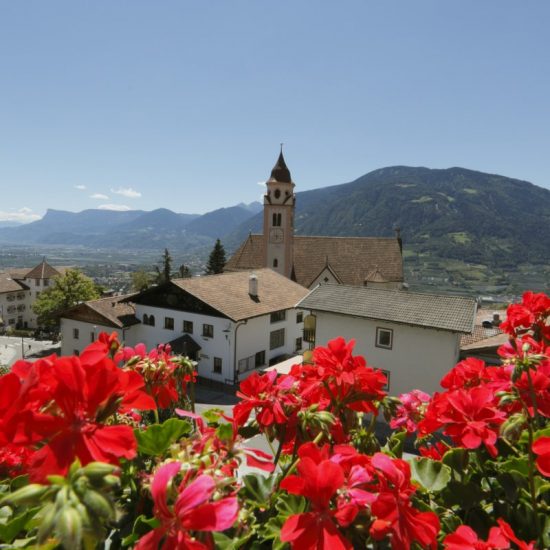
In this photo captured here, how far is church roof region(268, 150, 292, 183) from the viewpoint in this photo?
5269 cm

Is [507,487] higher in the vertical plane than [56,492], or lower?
lower

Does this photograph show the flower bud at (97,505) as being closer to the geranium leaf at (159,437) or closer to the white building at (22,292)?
the geranium leaf at (159,437)

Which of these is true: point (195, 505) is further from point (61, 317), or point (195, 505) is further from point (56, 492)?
point (61, 317)

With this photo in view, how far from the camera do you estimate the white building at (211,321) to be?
2906 centimetres

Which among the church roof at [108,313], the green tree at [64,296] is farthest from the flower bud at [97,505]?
the green tree at [64,296]

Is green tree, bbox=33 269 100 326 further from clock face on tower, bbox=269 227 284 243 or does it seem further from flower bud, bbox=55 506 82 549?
flower bud, bbox=55 506 82 549

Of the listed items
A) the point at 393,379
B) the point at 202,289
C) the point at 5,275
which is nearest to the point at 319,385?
the point at 393,379

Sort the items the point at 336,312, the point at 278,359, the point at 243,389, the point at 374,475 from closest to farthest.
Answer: the point at 374,475 → the point at 243,389 → the point at 336,312 → the point at 278,359

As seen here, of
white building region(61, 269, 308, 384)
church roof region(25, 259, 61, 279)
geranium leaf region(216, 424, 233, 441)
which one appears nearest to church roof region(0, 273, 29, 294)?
church roof region(25, 259, 61, 279)

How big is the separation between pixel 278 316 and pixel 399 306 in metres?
12.7

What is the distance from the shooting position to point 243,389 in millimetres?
1946

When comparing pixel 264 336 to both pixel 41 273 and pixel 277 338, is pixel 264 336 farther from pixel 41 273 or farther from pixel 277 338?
pixel 41 273

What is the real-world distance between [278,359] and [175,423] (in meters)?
32.1

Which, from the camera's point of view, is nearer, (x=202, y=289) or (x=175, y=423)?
(x=175, y=423)
